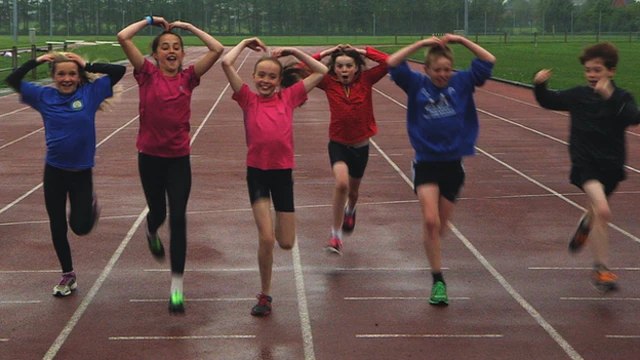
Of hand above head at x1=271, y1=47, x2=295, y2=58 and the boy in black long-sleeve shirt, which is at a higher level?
hand above head at x1=271, y1=47, x2=295, y2=58

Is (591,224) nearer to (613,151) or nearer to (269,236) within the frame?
(613,151)

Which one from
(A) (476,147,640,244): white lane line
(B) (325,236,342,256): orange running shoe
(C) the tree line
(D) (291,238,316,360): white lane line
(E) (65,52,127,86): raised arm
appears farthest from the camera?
(C) the tree line

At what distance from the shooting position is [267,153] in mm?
6707

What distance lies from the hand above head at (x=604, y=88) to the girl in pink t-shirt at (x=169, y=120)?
105 inches

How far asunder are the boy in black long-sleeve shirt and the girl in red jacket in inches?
57.8

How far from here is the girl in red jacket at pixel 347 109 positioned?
8.15 m

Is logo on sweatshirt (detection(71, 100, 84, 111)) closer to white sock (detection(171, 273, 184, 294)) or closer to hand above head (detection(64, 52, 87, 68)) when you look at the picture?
hand above head (detection(64, 52, 87, 68))

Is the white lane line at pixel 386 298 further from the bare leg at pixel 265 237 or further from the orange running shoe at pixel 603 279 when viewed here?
the orange running shoe at pixel 603 279

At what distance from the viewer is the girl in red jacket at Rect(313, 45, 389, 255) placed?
8.15 meters

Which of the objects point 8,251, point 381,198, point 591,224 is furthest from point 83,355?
point 381,198

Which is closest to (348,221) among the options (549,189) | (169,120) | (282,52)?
(282,52)

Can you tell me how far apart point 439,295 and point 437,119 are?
1191 mm

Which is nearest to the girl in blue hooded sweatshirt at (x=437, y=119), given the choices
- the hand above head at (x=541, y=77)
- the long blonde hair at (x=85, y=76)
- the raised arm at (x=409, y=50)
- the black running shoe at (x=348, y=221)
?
the raised arm at (x=409, y=50)

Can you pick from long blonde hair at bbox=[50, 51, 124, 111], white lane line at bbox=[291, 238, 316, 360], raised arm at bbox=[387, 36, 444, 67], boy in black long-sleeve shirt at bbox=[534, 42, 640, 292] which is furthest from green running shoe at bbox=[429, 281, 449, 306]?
long blonde hair at bbox=[50, 51, 124, 111]
